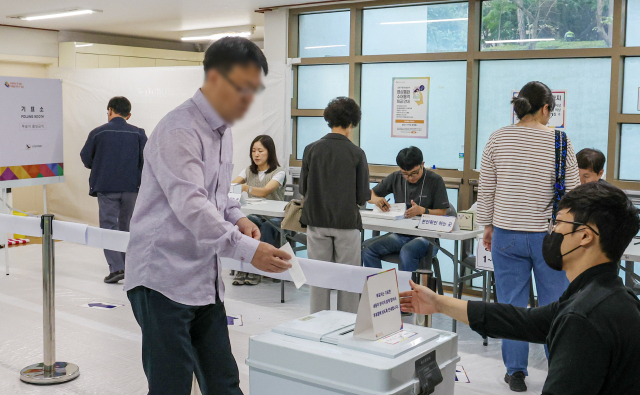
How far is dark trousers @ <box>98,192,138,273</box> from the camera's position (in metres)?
5.14

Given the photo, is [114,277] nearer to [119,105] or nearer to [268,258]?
[119,105]

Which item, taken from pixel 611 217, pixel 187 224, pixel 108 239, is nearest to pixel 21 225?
pixel 108 239

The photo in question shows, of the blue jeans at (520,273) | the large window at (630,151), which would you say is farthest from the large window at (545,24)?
Result: the blue jeans at (520,273)

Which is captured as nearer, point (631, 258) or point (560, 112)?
point (631, 258)

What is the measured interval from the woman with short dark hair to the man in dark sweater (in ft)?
6.43

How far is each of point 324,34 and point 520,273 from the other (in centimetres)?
354

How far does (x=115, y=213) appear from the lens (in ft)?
17.0

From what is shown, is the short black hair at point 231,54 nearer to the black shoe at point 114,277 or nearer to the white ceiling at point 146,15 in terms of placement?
the black shoe at point 114,277

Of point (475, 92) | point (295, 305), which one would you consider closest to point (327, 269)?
point (295, 305)

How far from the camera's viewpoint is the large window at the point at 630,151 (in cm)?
451

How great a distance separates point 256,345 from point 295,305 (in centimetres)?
313

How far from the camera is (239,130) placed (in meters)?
6.04

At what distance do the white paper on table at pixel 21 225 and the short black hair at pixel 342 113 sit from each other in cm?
157

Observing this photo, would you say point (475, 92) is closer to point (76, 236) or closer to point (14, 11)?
point (76, 236)
